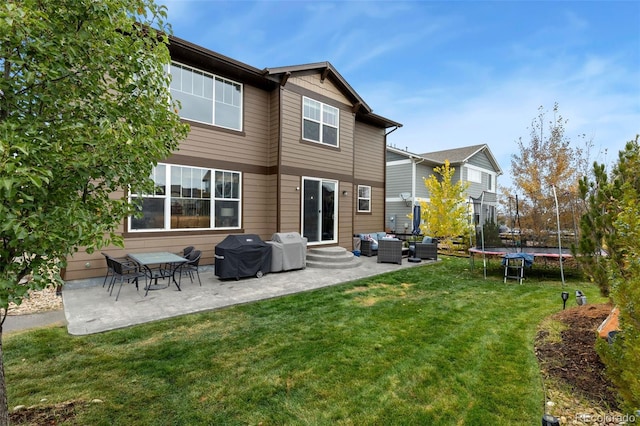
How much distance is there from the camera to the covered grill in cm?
837

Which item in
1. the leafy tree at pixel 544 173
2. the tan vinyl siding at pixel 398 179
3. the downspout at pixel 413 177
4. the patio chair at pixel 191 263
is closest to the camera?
the patio chair at pixel 191 263

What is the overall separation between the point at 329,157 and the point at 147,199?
5.92 m

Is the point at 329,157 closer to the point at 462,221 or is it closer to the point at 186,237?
the point at 186,237

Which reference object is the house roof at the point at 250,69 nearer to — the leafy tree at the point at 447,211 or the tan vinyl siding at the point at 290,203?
the tan vinyl siding at the point at 290,203

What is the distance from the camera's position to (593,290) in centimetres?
719

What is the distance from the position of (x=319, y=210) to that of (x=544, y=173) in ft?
31.0

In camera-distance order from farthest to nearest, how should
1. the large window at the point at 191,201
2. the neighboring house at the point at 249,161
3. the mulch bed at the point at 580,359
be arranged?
the neighboring house at the point at 249,161, the large window at the point at 191,201, the mulch bed at the point at 580,359

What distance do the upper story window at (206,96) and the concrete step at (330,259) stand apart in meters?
4.58

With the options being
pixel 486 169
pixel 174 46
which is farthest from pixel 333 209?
pixel 486 169

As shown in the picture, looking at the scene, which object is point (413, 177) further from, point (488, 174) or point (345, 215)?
point (488, 174)

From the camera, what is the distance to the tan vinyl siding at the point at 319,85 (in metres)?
9.97

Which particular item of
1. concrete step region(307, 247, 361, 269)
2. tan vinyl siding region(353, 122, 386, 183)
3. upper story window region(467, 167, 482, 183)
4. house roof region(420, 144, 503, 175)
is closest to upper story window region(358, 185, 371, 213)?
tan vinyl siding region(353, 122, 386, 183)

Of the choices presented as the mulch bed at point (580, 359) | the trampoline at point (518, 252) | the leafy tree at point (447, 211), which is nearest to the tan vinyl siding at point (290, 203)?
the trampoline at point (518, 252)

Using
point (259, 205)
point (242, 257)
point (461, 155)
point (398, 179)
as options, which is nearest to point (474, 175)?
point (461, 155)
